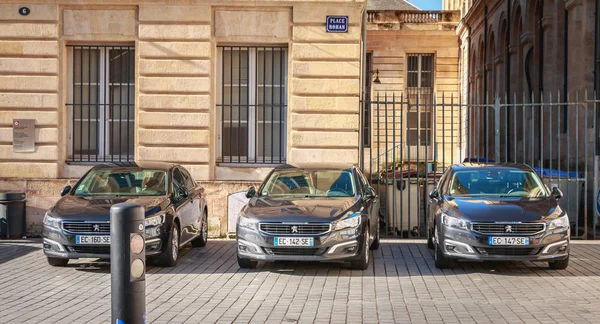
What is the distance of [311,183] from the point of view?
12680 mm

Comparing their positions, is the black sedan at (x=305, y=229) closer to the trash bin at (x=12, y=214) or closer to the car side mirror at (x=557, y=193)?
the car side mirror at (x=557, y=193)

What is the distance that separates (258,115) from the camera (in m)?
16.6

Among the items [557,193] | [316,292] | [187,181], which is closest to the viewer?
[316,292]

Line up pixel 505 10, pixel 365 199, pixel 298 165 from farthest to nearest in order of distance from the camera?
pixel 505 10 < pixel 298 165 < pixel 365 199

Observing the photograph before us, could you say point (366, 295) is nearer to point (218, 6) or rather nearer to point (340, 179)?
point (340, 179)

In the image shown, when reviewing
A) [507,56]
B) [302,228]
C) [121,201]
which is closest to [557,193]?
[302,228]

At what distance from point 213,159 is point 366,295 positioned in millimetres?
7117

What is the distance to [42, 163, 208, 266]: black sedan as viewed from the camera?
11.3m

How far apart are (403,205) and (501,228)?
16.7 feet

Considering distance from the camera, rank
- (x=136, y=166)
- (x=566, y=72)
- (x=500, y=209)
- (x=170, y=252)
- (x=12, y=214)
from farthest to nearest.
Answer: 1. (x=566, y=72)
2. (x=12, y=214)
3. (x=136, y=166)
4. (x=170, y=252)
5. (x=500, y=209)

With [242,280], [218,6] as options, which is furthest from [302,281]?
[218,6]

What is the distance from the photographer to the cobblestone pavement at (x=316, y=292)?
27.5ft

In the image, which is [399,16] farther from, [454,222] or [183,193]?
[454,222]

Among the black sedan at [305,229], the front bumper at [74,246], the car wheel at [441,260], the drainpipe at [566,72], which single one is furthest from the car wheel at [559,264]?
the drainpipe at [566,72]
